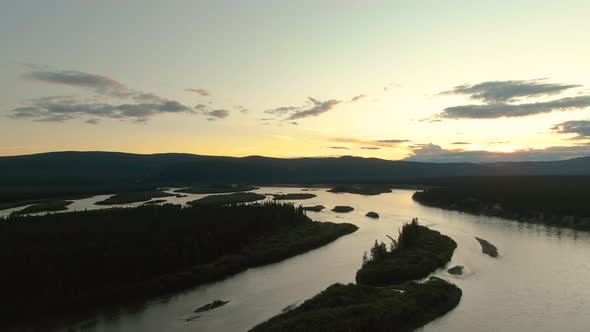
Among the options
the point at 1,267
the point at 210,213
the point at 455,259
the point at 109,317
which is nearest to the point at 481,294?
the point at 455,259

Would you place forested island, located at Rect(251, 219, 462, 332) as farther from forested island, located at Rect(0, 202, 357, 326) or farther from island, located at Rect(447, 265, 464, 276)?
forested island, located at Rect(0, 202, 357, 326)

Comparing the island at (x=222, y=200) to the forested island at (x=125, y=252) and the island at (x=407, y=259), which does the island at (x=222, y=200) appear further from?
the island at (x=407, y=259)

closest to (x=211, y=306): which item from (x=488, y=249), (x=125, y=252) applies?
(x=125, y=252)

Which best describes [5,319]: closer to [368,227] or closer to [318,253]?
[318,253]

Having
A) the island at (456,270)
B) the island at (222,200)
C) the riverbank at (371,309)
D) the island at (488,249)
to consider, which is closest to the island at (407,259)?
the island at (456,270)

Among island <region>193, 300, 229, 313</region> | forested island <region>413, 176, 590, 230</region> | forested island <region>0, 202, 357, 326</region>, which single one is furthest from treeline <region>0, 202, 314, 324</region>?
forested island <region>413, 176, 590, 230</region>

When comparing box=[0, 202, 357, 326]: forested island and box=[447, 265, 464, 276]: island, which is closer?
box=[0, 202, 357, 326]: forested island
